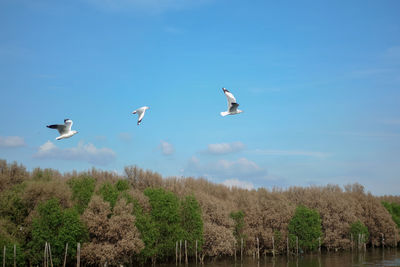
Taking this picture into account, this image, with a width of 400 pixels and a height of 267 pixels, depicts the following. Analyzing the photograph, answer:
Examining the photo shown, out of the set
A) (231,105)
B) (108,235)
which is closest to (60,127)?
(231,105)

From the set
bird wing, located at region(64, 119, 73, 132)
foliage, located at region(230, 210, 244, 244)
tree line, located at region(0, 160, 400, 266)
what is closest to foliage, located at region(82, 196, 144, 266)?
tree line, located at region(0, 160, 400, 266)

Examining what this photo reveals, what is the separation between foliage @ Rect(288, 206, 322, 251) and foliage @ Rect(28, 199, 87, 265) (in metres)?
38.2

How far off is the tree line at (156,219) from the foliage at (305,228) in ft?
0.54

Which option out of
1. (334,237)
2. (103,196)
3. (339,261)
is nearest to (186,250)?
(103,196)

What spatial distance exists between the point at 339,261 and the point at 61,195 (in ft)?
130

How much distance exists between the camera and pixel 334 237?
78.2 m

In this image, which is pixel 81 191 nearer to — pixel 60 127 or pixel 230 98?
pixel 60 127

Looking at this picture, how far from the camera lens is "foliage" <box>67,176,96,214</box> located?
175 feet

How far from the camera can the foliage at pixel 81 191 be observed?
5332 cm

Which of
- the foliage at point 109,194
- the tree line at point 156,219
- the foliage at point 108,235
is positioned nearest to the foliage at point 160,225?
the tree line at point 156,219

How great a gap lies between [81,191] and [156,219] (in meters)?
10.1

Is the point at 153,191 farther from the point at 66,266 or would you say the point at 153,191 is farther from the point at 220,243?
the point at 66,266

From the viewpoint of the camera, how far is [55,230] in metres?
46.3

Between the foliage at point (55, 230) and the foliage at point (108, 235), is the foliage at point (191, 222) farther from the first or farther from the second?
the foliage at point (55, 230)
